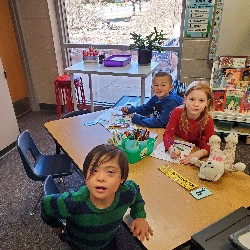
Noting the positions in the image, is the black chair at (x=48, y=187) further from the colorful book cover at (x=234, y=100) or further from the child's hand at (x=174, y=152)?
the colorful book cover at (x=234, y=100)

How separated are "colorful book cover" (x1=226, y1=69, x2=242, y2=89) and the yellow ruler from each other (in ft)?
5.73

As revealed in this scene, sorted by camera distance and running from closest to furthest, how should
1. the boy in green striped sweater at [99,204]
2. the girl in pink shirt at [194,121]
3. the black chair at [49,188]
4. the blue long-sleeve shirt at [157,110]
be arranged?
the boy in green striped sweater at [99,204] → the black chair at [49,188] → the girl in pink shirt at [194,121] → the blue long-sleeve shirt at [157,110]

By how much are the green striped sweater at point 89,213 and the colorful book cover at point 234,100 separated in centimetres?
204

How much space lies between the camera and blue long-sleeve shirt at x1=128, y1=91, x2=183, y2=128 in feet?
6.16

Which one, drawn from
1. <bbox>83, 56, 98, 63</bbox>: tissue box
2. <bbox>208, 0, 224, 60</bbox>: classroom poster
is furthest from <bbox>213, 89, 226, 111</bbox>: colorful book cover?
<bbox>83, 56, 98, 63</bbox>: tissue box

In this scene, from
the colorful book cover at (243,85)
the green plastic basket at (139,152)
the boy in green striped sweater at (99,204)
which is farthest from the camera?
the colorful book cover at (243,85)

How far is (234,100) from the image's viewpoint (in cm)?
278

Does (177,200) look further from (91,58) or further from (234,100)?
(91,58)

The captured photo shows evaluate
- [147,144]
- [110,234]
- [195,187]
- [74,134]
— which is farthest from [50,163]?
[195,187]

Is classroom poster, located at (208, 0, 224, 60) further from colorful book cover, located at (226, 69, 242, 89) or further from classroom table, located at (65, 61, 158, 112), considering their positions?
classroom table, located at (65, 61, 158, 112)

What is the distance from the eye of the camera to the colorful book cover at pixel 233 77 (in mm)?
2738

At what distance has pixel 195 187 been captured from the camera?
4.12 ft

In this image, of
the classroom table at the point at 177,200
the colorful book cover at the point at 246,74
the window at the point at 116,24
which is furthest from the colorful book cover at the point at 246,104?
the classroom table at the point at 177,200

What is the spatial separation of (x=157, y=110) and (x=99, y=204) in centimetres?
122
